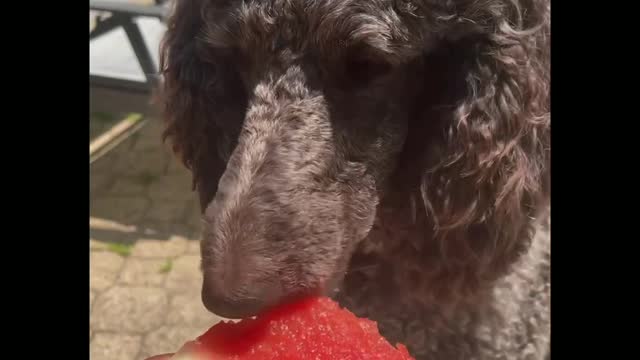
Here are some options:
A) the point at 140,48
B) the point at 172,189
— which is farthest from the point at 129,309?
the point at 140,48

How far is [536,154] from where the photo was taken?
1.00 meters

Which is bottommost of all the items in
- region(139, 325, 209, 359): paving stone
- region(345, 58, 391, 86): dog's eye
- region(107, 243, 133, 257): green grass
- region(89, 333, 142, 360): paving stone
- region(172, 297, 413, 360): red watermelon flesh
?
region(107, 243, 133, 257): green grass

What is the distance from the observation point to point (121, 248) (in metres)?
2.29

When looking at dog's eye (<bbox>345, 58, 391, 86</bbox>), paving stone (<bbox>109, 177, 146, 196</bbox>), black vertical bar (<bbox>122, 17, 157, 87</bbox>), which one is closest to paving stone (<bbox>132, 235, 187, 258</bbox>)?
paving stone (<bbox>109, 177, 146, 196</bbox>)

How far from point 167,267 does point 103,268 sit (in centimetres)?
21

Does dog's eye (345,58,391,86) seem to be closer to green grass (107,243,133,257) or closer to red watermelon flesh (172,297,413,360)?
red watermelon flesh (172,297,413,360)

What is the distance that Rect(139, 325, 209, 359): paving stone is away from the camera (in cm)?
187

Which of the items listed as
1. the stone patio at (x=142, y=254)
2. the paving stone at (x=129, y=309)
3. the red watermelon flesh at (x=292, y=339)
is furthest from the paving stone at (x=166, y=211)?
the red watermelon flesh at (x=292, y=339)

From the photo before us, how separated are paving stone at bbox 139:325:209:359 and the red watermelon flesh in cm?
115

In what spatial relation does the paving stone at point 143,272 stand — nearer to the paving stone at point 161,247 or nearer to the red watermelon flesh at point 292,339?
the paving stone at point 161,247

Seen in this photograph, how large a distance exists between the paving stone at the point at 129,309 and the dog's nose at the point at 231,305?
52.0 inches

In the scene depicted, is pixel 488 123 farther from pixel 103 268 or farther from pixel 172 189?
pixel 172 189

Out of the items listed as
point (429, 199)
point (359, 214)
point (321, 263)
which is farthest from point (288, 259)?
point (429, 199)
